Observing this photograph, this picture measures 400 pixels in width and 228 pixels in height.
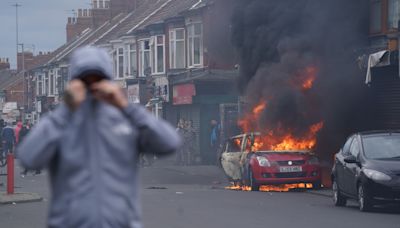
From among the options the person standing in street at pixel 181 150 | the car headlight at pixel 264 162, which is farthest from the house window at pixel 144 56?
the car headlight at pixel 264 162

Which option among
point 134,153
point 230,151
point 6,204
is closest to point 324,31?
point 230,151

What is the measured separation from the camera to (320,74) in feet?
88.5

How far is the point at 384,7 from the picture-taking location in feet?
87.0

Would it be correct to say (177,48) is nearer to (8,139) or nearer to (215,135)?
(215,135)

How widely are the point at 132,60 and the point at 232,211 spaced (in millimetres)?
36845

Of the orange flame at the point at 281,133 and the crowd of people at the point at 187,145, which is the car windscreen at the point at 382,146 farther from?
the crowd of people at the point at 187,145

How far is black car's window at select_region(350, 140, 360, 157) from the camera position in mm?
16820

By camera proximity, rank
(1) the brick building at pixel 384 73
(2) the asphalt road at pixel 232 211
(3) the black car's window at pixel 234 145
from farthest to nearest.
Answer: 1. (1) the brick building at pixel 384 73
2. (3) the black car's window at pixel 234 145
3. (2) the asphalt road at pixel 232 211

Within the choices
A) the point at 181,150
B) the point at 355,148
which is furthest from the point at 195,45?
the point at 355,148

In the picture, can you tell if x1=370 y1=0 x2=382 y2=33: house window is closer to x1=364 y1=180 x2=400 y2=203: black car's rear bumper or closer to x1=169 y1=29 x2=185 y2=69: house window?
x1=364 y1=180 x2=400 y2=203: black car's rear bumper

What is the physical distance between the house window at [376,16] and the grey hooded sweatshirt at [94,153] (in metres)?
22.7

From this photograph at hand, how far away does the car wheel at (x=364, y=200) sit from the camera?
15898 mm

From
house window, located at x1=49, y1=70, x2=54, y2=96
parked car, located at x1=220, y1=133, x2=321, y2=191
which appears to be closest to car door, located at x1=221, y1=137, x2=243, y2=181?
parked car, located at x1=220, y1=133, x2=321, y2=191

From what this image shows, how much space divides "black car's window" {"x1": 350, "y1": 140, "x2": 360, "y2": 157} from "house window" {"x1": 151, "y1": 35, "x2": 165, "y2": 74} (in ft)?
99.4
